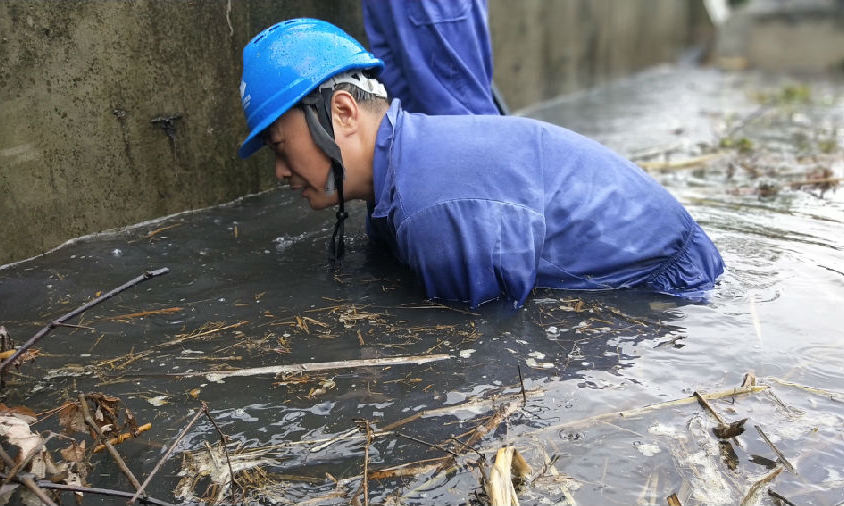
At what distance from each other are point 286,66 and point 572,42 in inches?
290

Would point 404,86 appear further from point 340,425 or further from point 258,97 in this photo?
point 340,425

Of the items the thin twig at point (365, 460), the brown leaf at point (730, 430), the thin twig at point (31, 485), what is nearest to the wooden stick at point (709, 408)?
the brown leaf at point (730, 430)

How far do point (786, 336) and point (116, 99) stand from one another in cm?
315

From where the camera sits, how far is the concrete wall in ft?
11.3

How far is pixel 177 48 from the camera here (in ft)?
13.4

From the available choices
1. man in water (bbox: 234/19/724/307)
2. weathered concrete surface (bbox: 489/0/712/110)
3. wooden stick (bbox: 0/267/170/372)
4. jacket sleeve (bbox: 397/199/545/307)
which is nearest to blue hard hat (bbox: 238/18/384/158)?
man in water (bbox: 234/19/724/307)

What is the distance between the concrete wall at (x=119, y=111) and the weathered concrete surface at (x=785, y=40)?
12017 millimetres

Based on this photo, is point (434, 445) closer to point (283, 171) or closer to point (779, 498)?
point (779, 498)

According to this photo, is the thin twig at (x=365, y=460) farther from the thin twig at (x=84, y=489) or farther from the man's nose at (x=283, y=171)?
the man's nose at (x=283, y=171)

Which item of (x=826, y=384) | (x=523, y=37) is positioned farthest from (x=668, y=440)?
(x=523, y=37)

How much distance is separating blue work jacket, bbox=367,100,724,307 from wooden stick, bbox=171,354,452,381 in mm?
435

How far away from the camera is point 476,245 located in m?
2.93

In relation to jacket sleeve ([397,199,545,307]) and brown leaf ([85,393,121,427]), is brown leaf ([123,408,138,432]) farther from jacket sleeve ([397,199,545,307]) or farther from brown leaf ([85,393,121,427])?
jacket sleeve ([397,199,545,307])

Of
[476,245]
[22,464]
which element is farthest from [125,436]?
[476,245]
